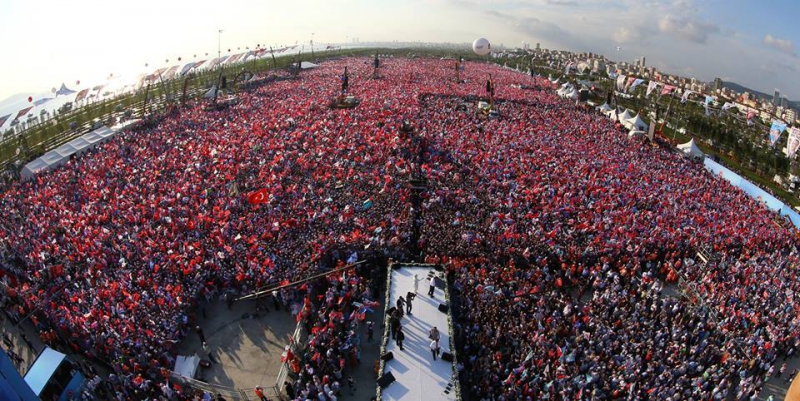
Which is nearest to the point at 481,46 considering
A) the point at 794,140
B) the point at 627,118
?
the point at 627,118

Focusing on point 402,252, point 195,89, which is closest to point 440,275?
point 402,252

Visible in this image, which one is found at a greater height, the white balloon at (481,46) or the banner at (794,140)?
the white balloon at (481,46)

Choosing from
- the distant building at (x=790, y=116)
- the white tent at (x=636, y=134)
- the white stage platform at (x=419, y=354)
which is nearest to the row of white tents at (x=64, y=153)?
the white stage platform at (x=419, y=354)

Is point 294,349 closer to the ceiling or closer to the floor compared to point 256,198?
closer to the floor

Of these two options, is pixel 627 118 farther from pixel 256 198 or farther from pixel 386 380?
pixel 386 380

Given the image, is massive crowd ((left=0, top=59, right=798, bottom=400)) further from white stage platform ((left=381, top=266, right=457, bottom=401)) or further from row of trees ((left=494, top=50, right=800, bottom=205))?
row of trees ((left=494, top=50, right=800, bottom=205))

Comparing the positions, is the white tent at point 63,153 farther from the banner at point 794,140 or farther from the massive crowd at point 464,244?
the banner at point 794,140

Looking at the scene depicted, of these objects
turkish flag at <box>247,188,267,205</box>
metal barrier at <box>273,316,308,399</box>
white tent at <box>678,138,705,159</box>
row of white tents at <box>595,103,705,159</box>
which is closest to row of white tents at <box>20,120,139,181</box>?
turkish flag at <box>247,188,267,205</box>
